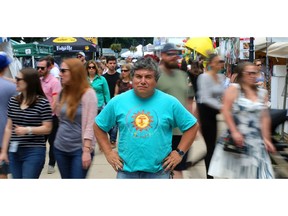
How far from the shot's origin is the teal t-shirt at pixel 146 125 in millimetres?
3285

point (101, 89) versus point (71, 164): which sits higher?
point (101, 89)

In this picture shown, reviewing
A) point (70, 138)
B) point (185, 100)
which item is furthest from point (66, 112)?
point (185, 100)

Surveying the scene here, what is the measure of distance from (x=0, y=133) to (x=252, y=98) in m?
2.56

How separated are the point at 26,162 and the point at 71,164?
16.0 inches

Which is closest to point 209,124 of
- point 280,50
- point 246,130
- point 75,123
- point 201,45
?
point 246,130

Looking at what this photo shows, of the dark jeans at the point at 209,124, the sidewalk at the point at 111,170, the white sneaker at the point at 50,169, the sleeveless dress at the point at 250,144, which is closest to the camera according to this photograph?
the sleeveless dress at the point at 250,144

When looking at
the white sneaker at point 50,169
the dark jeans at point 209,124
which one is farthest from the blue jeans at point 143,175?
the white sneaker at point 50,169

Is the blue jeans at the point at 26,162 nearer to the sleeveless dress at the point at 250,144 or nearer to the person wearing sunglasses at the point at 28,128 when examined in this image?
the person wearing sunglasses at the point at 28,128

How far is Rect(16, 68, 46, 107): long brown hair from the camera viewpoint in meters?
4.12

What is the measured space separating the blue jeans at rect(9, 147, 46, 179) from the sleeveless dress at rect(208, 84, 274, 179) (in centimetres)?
182

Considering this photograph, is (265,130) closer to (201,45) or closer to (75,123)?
(75,123)

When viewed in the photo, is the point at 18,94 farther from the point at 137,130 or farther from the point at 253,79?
the point at 253,79

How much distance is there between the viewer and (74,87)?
13.4 feet

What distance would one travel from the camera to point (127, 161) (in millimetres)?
3381
